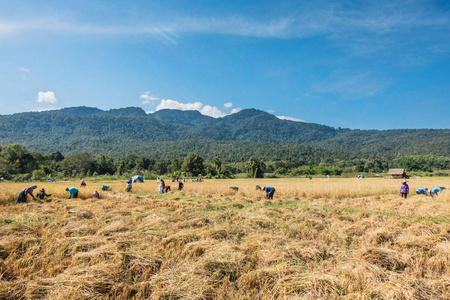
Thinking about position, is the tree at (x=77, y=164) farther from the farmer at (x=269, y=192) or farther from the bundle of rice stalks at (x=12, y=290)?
the bundle of rice stalks at (x=12, y=290)

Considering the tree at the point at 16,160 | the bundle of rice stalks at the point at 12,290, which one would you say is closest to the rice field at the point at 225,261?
the bundle of rice stalks at the point at 12,290

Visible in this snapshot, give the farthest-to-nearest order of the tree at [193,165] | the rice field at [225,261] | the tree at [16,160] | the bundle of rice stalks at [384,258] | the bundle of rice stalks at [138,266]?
the tree at [193,165], the tree at [16,160], the bundle of rice stalks at [384,258], the bundle of rice stalks at [138,266], the rice field at [225,261]

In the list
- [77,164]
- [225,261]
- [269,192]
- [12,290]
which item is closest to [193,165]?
[77,164]

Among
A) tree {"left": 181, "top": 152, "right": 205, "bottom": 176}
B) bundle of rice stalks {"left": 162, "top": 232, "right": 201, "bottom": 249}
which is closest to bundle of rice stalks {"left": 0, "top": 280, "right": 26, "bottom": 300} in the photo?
bundle of rice stalks {"left": 162, "top": 232, "right": 201, "bottom": 249}

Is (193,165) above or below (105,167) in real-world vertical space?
above

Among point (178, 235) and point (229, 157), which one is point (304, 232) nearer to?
point (178, 235)

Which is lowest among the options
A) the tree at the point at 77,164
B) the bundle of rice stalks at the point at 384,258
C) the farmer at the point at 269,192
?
the tree at the point at 77,164

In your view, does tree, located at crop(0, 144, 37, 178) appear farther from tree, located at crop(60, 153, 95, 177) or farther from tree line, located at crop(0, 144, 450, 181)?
tree, located at crop(60, 153, 95, 177)

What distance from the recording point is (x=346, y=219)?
812 centimetres

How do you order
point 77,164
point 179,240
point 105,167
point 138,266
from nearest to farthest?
point 138,266
point 179,240
point 77,164
point 105,167

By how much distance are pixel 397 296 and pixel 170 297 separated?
325 cm

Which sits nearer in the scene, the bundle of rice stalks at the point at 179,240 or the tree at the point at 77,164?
the bundle of rice stalks at the point at 179,240

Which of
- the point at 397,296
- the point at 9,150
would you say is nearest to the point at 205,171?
the point at 9,150

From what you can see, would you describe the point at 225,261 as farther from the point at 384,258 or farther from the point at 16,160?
the point at 16,160
